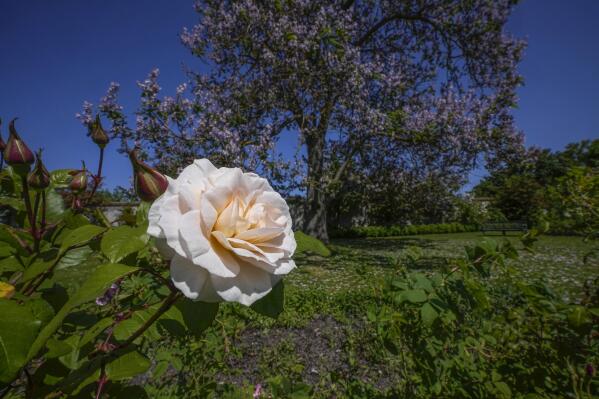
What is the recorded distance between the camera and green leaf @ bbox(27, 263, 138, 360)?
352mm

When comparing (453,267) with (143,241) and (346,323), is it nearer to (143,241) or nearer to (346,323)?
(143,241)

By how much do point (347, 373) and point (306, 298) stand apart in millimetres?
1715

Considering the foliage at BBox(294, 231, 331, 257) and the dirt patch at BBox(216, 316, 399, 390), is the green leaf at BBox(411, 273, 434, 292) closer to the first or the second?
the foliage at BBox(294, 231, 331, 257)

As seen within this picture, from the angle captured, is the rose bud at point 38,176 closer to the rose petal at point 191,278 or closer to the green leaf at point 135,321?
the green leaf at point 135,321

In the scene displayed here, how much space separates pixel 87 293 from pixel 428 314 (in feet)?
2.81

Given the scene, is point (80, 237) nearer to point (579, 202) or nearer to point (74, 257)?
point (74, 257)

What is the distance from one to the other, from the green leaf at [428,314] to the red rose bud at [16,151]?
3.46 feet

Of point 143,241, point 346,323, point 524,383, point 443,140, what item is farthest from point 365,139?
point 143,241

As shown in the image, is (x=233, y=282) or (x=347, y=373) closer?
(x=233, y=282)

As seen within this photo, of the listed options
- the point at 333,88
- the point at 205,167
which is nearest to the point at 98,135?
the point at 205,167

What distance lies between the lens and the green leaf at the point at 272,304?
1.55ft

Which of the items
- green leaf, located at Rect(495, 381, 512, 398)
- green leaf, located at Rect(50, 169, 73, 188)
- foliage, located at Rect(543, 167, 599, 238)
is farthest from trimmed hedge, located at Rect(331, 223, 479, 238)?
green leaf, located at Rect(50, 169, 73, 188)

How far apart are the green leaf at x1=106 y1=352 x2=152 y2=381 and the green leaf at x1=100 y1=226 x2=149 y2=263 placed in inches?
9.8

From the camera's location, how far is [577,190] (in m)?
1.90
